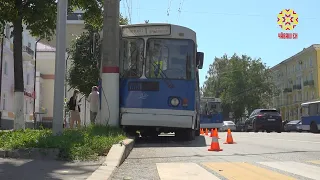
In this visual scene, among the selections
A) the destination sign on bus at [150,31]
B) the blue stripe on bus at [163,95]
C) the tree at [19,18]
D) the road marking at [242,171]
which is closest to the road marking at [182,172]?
the road marking at [242,171]

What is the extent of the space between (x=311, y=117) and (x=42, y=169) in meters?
31.5

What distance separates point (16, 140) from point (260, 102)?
7941cm

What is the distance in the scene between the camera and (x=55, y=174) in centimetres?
618

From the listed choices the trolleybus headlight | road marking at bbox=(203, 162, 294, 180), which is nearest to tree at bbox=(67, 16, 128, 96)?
the trolleybus headlight

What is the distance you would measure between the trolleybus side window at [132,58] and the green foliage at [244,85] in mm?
71130

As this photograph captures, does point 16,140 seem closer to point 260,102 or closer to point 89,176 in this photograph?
point 89,176

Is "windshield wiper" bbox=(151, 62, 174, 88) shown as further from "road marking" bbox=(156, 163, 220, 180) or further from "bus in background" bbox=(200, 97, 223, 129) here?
"bus in background" bbox=(200, 97, 223, 129)

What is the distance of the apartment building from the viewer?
72.0 m

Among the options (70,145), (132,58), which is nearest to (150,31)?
(132,58)

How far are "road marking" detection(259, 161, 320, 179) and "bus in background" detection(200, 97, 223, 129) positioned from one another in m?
29.6

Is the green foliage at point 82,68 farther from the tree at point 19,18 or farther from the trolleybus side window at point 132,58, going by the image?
the trolleybus side window at point 132,58

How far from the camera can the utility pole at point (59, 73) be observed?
9609 mm

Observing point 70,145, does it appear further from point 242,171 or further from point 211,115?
point 211,115

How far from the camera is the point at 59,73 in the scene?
9727mm
